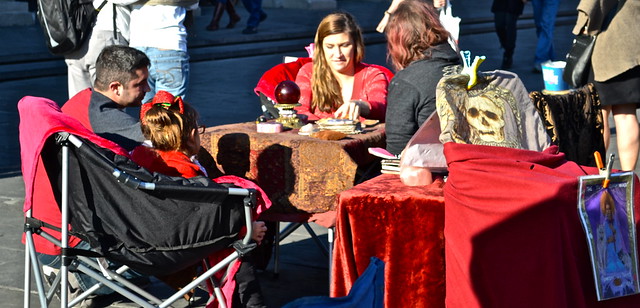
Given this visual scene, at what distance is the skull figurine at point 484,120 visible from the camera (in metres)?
4.09

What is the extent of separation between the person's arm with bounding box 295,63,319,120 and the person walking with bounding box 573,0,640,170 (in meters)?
1.83

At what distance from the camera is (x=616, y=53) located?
615cm

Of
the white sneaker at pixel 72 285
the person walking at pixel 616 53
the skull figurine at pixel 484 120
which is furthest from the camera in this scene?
the person walking at pixel 616 53

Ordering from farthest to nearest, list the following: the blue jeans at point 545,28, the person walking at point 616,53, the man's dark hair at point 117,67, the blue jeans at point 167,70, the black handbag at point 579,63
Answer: the blue jeans at point 545,28 < the black handbag at point 579,63 < the person walking at point 616,53 < the blue jeans at point 167,70 < the man's dark hair at point 117,67

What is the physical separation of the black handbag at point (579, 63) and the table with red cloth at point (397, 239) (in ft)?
8.34

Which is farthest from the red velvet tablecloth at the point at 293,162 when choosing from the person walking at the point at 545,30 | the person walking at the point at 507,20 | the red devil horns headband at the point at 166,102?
the person walking at the point at 545,30

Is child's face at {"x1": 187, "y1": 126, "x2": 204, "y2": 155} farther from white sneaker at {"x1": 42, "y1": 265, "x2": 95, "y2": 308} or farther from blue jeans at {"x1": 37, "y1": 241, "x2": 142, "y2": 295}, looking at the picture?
white sneaker at {"x1": 42, "y1": 265, "x2": 95, "y2": 308}

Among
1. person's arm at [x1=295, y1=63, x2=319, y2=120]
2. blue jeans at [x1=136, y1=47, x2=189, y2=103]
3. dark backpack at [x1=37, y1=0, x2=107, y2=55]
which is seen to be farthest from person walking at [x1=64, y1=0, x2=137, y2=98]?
person's arm at [x1=295, y1=63, x2=319, y2=120]

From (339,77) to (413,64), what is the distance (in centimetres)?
89

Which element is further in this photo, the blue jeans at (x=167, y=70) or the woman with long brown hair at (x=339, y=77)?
the blue jeans at (x=167, y=70)

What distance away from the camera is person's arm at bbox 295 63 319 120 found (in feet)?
17.3

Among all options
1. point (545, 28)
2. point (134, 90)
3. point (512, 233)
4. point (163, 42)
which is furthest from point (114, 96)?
point (545, 28)

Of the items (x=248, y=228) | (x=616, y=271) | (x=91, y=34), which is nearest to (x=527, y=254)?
(x=616, y=271)

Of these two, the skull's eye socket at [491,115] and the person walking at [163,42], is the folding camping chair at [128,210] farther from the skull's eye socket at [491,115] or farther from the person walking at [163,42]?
the person walking at [163,42]
